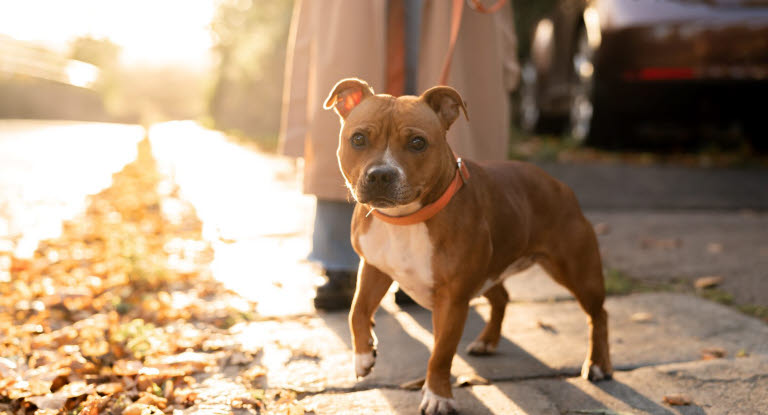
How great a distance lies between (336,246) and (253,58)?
11003mm

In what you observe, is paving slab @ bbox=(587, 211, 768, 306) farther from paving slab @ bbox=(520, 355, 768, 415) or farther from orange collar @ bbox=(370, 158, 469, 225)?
orange collar @ bbox=(370, 158, 469, 225)

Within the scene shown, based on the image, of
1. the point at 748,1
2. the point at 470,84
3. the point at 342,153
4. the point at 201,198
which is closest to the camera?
the point at 342,153

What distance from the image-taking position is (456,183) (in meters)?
2.47

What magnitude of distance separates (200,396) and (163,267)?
179 centimetres

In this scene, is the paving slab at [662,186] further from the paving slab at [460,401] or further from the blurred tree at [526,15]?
the blurred tree at [526,15]

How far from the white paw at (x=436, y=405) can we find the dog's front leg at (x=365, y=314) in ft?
0.75

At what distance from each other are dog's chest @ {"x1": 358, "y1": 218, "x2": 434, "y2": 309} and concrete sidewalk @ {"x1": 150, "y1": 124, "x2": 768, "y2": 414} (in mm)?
437

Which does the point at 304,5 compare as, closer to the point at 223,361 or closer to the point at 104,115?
the point at 223,361

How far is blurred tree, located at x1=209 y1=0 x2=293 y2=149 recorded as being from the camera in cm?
1341

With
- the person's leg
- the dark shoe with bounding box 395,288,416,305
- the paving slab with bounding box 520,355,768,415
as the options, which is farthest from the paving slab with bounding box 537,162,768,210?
the paving slab with bounding box 520,355,768,415

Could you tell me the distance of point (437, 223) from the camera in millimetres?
2434

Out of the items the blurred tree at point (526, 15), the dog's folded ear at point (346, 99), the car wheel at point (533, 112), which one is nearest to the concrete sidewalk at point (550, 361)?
the dog's folded ear at point (346, 99)

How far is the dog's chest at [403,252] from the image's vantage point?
246cm

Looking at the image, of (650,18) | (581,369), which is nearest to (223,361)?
(581,369)
